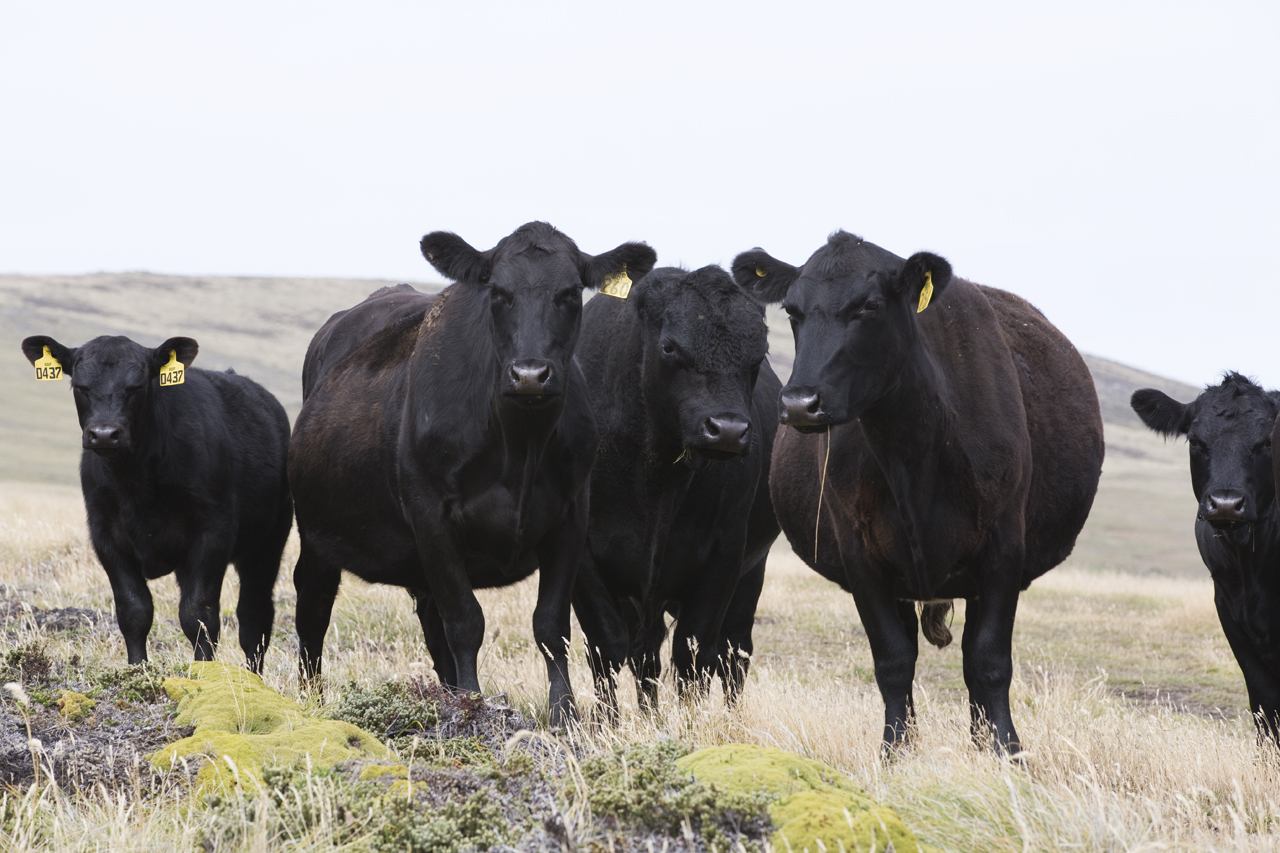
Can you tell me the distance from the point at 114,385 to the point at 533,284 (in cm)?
359

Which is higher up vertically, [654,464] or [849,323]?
[849,323]

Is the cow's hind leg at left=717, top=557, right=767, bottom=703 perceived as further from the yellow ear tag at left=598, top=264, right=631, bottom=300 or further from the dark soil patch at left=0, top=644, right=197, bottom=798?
the dark soil patch at left=0, top=644, right=197, bottom=798

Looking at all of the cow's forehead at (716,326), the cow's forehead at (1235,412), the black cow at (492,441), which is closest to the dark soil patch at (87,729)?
the black cow at (492,441)

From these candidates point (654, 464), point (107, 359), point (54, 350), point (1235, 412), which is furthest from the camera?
Result: point (54, 350)

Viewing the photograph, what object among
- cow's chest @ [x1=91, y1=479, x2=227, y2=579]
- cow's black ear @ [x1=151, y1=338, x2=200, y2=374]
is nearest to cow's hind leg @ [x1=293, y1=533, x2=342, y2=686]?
cow's chest @ [x1=91, y1=479, x2=227, y2=579]

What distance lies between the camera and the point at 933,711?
23.5 feet

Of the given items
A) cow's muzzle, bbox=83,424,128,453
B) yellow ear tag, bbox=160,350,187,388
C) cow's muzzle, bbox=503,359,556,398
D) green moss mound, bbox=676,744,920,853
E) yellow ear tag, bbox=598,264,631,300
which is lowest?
green moss mound, bbox=676,744,920,853

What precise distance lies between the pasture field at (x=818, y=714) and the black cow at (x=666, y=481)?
35 cm

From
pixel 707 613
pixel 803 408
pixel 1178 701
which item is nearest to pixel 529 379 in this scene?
pixel 803 408

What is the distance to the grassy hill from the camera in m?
44.7

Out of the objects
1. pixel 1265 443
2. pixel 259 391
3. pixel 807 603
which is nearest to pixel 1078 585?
pixel 807 603

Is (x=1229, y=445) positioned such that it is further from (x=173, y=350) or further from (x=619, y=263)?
(x=173, y=350)

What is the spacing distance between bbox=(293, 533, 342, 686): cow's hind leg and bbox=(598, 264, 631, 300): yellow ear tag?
2.66m

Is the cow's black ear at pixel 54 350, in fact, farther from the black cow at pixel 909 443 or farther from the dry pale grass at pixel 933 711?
the black cow at pixel 909 443
